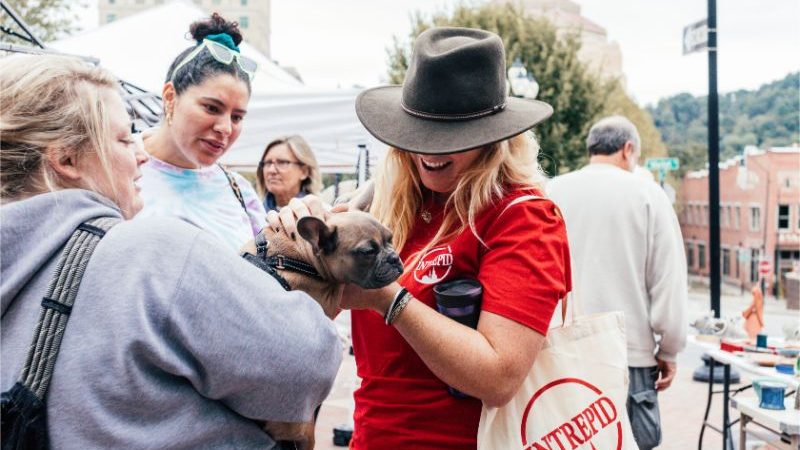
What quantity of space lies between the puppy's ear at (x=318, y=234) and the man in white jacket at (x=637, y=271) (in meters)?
2.93

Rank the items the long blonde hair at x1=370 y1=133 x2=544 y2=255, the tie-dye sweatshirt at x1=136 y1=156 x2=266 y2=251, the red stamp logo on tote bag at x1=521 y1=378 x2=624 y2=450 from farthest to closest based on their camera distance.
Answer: the tie-dye sweatshirt at x1=136 y1=156 x2=266 y2=251
the long blonde hair at x1=370 y1=133 x2=544 y2=255
the red stamp logo on tote bag at x1=521 y1=378 x2=624 y2=450

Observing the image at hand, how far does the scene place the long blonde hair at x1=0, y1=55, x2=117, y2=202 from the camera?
1379 millimetres

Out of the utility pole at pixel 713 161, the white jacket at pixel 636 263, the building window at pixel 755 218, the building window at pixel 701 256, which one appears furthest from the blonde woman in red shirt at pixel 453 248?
the building window at pixel 701 256

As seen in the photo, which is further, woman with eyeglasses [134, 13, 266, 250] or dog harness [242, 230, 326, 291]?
woman with eyeglasses [134, 13, 266, 250]

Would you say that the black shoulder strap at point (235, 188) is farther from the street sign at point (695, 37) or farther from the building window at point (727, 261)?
the building window at point (727, 261)

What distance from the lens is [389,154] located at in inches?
94.1

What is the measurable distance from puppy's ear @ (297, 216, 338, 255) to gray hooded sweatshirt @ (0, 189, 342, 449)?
1.55 feet

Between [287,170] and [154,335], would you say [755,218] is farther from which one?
[154,335]

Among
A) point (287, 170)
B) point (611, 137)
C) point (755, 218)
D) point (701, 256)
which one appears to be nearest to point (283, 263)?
point (611, 137)

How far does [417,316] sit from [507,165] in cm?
58

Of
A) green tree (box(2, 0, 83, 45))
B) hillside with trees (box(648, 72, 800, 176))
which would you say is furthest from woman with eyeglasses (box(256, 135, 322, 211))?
hillside with trees (box(648, 72, 800, 176))

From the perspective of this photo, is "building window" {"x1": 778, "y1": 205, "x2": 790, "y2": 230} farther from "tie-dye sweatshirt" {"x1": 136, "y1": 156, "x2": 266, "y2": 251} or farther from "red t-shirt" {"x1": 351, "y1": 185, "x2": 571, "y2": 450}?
"red t-shirt" {"x1": 351, "y1": 185, "x2": 571, "y2": 450}

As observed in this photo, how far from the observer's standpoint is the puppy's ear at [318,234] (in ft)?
6.18

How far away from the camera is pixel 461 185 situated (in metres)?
2.13
